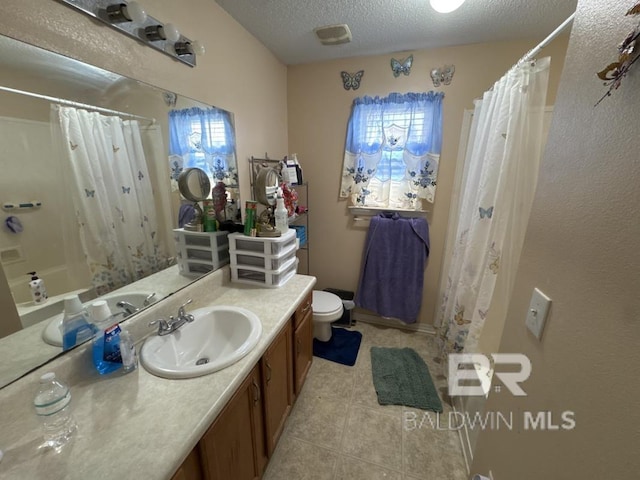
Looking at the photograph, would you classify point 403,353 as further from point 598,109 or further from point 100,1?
point 100,1

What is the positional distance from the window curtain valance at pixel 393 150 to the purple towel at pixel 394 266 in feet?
0.62

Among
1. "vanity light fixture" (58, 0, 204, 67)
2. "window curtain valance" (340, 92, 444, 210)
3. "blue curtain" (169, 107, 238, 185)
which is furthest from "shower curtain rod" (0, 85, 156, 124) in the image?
"window curtain valance" (340, 92, 444, 210)

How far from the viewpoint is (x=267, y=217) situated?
61.7 inches

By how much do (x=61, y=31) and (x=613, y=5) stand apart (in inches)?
56.7

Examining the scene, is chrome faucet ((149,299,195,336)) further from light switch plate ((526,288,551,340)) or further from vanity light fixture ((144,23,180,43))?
light switch plate ((526,288,551,340))

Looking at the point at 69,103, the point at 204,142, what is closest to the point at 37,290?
the point at 69,103

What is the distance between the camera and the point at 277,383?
4.17 feet

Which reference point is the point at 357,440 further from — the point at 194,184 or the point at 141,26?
the point at 141,26

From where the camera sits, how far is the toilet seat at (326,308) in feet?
6.47

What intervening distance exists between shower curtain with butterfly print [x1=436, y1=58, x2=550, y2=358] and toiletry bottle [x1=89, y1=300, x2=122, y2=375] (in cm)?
170

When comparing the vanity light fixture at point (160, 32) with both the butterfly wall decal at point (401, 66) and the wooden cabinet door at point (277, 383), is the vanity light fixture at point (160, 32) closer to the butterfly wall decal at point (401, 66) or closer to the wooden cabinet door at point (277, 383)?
the wooden cabinet door at point (277, 383)

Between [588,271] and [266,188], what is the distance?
4.77ft

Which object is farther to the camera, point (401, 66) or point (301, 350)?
point (401, 66)

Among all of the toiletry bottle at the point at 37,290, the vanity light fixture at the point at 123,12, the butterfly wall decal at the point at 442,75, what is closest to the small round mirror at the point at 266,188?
the vanity light fixture at the point at 123,12
